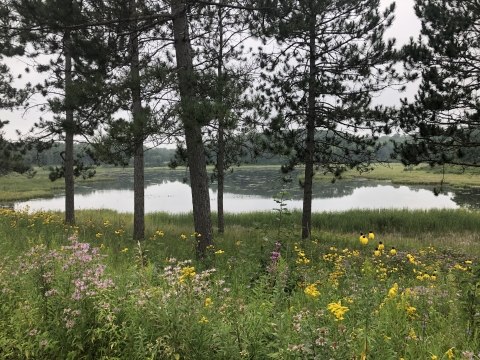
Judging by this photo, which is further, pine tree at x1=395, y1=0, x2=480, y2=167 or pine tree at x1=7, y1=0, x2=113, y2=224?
pine tree at x1=395, y1=0, x2=480, y2=167

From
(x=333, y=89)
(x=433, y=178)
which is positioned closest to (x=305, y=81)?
(x=333, y=89)

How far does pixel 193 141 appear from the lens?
5789 millimetres

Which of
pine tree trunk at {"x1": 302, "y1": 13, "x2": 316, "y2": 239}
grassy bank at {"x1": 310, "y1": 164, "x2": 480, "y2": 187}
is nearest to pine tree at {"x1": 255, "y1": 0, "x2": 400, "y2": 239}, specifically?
pine tree trunk at {"x1": 302, "y1": 13, "x2": 316, "y2": 239}

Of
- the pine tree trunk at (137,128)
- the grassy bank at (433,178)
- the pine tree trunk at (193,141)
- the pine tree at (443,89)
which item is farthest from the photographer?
the grassy bank at (433,178)

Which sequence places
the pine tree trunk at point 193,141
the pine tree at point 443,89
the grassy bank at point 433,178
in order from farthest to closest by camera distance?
the grassy bank at point 433,178 < the pine tree at point 443,89 < the pine tree trunk at point 193,141

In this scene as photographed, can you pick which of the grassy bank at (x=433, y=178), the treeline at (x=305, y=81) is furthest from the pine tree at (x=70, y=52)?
the grassy bank at (x=433, y=178)

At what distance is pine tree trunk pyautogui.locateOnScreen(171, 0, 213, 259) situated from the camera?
19.5 feet

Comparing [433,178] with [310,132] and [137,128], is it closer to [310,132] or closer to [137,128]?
[310,132]

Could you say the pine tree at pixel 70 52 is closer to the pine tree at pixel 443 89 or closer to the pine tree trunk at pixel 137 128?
the pine tree trunk at pixel 137 128

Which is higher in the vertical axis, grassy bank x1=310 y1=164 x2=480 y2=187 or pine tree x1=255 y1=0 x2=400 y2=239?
pine tree x1=255 y1=0 x2=400 y2=239

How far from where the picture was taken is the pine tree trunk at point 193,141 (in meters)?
5.96

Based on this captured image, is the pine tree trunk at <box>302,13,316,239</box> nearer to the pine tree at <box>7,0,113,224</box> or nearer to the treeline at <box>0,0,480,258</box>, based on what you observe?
the treeline at <box>0,0,480,258</box>

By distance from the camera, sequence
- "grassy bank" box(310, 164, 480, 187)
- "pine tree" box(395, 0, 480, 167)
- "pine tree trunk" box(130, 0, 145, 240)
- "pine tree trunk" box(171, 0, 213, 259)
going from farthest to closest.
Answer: "grassy bank" box(310, 164, 480, 187) < "pine tree" box(395, 0, 480, 167) < "pine tree trunk" box(171, 0, 213, 259) < "pine tree trunk" box(130, 0, 145, 240)

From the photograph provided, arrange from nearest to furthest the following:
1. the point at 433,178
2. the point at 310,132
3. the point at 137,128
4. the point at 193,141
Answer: the point at 137,128
the point at 193,141
the point at 310,132
the point at 433,178
